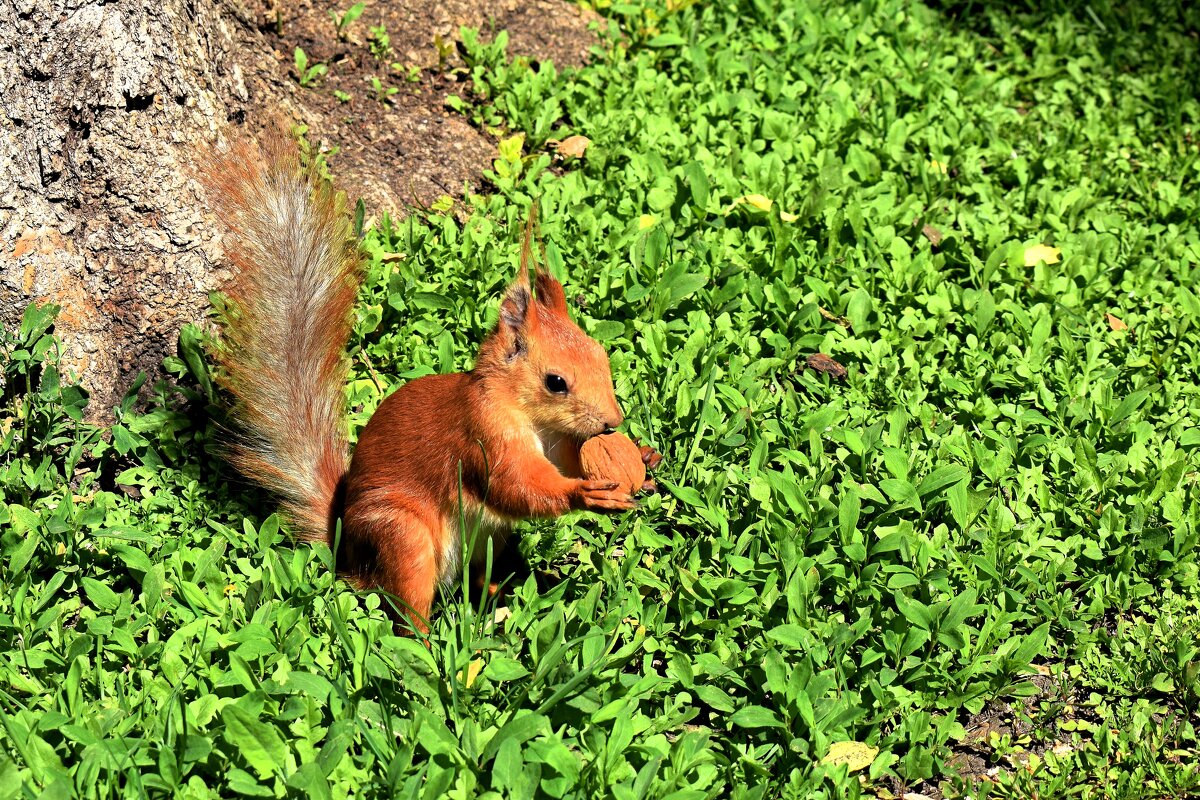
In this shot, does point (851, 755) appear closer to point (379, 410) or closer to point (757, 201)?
point (379, 410)

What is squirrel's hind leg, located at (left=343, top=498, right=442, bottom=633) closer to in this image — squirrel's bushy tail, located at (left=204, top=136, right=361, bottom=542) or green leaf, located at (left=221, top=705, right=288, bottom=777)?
squirrel's bushy tail, located at (left=204, top=136, right=361, bottom=542)

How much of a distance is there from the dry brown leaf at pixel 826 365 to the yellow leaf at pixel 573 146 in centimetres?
129

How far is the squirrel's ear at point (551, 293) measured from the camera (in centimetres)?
287

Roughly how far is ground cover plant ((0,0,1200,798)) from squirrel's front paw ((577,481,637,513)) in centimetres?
28

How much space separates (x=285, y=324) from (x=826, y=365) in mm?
1684

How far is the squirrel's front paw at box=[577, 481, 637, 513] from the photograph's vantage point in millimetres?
2730

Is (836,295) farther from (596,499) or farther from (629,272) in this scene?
(596,499)

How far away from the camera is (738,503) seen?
10.7ft

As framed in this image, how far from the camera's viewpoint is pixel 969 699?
111 inches

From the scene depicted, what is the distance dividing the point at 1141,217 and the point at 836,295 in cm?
147

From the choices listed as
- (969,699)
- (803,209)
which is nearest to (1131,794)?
(969,699)

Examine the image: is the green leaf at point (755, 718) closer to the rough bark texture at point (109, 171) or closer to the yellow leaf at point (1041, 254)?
the rough bark texture at point (109, 171)

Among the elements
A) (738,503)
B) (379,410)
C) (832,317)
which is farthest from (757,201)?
(379,410)

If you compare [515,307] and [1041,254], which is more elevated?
[515,307]
